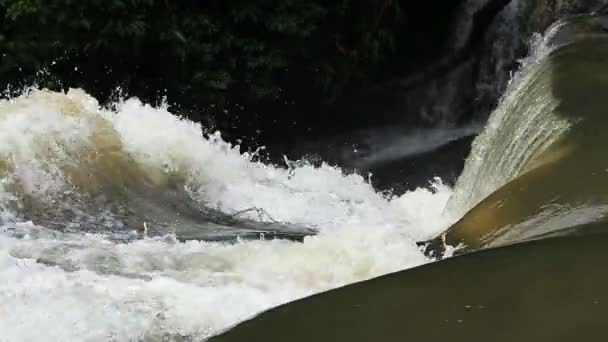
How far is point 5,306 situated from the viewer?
11.7 ft

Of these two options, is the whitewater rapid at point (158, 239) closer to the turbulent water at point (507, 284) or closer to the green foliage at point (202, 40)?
the turbulent water at point (507, 284)

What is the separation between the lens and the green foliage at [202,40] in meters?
9.14

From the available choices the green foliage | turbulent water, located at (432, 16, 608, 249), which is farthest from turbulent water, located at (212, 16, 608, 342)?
the green foliage

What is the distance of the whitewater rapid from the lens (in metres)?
3.44

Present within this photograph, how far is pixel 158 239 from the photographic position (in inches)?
204

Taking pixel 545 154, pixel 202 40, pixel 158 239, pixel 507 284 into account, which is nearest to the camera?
pixel 507 284

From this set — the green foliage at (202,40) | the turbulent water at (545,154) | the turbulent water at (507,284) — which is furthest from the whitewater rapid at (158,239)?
the green foliage at (202,40)

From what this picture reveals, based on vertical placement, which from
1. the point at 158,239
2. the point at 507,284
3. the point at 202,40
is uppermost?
the point at 202,40

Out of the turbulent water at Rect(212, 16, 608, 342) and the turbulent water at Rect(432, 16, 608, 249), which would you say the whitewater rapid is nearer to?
the turbulent water at Rect(432, 16, 608, 249)

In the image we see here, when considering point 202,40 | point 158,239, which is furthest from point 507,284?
point 202,40

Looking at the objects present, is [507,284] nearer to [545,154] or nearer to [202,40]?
[545,154]

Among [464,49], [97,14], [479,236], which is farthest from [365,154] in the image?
[479,236]

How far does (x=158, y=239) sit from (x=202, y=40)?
16.1 feet

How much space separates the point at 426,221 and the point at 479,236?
2598 mm
